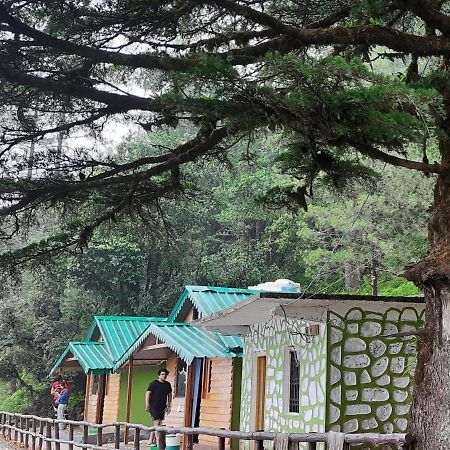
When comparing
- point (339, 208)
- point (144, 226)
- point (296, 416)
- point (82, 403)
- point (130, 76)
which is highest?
point (339, 208)

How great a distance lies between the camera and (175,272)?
30.8 m

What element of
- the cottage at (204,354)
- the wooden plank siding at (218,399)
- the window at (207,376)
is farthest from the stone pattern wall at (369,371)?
the window at (207,376)

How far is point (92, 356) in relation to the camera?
60.8ft

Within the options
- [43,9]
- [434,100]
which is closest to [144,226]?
[43,9]

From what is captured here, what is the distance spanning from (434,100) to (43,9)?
3.78 metres

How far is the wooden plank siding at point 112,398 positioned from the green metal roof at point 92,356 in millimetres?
1302

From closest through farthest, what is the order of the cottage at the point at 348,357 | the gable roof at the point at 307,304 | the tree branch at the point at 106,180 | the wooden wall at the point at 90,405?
the tree branch at the point at 106,180 → the gable roof at the point at 307,304 → the cottage at the point at 348,357 → the wooden wall at the point at 90,405

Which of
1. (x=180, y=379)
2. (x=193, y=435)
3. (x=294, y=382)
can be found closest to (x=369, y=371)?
(x=294, y=382)

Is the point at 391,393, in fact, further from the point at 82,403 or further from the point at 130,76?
the point at 82,403

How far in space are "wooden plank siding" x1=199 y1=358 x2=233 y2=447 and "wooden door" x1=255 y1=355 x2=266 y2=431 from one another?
116cm

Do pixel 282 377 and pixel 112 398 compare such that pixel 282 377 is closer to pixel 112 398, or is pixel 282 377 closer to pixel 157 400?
pixel 157 400

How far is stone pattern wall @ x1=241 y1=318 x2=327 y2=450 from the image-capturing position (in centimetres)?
942

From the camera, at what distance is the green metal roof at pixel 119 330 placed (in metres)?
17.9

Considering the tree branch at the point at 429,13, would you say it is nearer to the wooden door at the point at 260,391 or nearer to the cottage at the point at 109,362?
the wooden door at the point at 260,391
